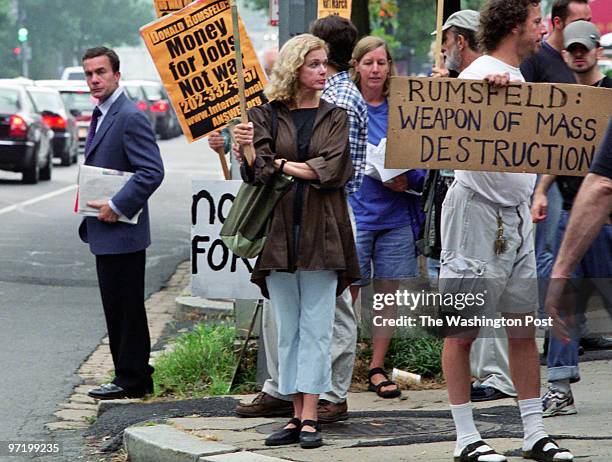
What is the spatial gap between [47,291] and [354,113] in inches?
254

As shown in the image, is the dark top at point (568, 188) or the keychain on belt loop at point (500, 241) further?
the dark top at point (568, 188)

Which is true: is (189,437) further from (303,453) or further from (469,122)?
(469,122)

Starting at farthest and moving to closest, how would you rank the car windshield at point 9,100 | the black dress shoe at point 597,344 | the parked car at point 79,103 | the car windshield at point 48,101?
the parked car at point 79,103 → the car windshield at point 48,101 → the car windshield at point 9,100 → the black dress shoe at point 597,344

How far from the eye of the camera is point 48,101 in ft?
104

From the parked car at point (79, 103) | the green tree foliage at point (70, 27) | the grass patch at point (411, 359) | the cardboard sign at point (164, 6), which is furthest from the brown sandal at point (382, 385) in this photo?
the green tree foliage at point (70, 27)

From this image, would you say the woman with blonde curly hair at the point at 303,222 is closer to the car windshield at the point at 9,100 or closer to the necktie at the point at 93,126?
the necktie at the point at 93,126

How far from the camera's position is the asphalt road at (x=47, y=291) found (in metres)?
8.55

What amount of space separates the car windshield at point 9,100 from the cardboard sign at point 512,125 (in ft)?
68.8

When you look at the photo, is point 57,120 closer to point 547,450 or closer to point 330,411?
point 330,411

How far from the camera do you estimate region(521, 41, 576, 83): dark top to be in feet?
25.5

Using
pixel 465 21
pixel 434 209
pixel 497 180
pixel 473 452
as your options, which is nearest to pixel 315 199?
pixel 497 180

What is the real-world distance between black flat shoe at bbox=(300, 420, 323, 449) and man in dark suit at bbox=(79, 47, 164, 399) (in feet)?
5.82

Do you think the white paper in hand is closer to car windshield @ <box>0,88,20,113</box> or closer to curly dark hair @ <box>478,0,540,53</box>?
curly dark hair @ <box>478,0,540,53</box>

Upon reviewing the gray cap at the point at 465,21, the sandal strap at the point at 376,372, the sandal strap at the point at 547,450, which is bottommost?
the sandal strap at the point at 376,372
